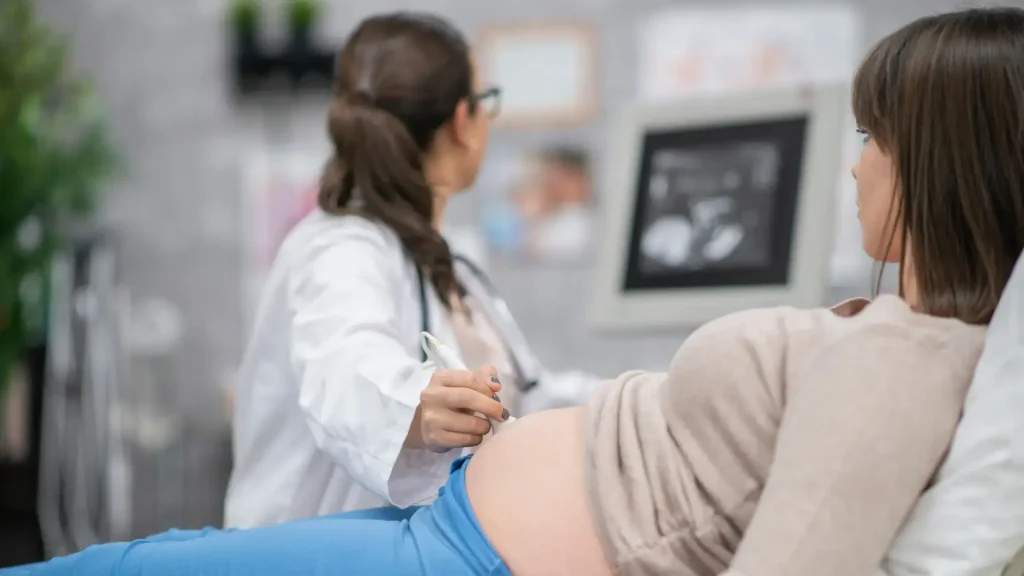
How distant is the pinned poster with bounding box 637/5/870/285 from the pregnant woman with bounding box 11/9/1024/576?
8.51 feet

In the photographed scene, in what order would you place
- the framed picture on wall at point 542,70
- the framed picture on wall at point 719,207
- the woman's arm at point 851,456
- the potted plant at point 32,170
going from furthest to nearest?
1. the framed picture on wall at point 542,70
2. the potted plant at point 32,170
3. the framed picture on wall at point 719,207
4. the woman's arm at point 851,456

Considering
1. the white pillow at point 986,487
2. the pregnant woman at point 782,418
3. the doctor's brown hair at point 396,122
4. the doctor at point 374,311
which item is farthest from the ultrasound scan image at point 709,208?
the white pillow at point 986,487

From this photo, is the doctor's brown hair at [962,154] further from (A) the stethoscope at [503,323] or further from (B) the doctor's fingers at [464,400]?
(A) the stethoscope at [503,323]

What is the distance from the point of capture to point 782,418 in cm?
87

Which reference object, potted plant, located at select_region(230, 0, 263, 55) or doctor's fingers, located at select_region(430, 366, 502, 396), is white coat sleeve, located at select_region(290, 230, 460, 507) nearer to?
doctor's fingers, located at select_region(430, 366, 502, 396)

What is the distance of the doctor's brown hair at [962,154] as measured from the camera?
0.91 meters

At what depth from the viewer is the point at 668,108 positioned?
201 cm

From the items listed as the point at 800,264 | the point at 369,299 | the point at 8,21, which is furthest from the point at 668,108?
the point at 8,21

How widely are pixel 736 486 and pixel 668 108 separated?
4.00 ft

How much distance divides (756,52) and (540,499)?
2851mm

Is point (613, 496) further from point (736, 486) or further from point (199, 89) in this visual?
point (199, 89)

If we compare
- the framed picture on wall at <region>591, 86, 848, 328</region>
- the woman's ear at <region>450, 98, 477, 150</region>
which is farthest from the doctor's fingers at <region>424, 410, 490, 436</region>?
the framed picture on wall at <region>591, 86, 848, 328</region>

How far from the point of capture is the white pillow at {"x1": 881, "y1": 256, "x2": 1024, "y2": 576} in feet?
2.75

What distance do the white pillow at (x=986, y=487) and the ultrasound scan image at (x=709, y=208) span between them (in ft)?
3.41
